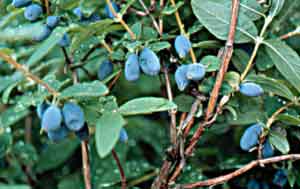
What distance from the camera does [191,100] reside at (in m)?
0.93

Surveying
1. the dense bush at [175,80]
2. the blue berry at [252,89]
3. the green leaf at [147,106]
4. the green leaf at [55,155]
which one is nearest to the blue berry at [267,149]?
the dense bush at [175,80]

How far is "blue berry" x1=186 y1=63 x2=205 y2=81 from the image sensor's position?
2.69 feet

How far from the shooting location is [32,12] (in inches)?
36.6

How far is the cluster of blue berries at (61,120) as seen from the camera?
71 centimetres

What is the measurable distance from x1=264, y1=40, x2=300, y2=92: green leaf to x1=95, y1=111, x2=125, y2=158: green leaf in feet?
0.97

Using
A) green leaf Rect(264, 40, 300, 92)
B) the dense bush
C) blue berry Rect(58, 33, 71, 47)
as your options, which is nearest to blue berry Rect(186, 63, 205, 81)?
the dense bush

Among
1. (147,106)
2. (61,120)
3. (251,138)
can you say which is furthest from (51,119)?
(251,138)

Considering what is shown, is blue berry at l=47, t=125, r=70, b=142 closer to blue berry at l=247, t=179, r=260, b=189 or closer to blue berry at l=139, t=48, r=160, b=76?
blue berry at l=139, t=48, r=160, b=76

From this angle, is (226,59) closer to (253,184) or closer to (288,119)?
(288,119)

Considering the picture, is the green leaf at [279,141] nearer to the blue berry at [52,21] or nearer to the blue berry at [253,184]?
the blue berry at [253,184]

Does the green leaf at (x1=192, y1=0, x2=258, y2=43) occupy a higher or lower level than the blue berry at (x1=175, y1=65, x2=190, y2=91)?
higher

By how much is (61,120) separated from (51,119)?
18 millimetres

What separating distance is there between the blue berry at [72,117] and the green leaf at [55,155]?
2.25ft

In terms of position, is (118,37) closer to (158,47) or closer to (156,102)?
(158,47)
